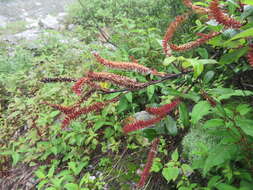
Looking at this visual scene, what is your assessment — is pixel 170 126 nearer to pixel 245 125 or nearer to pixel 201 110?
pixel 201 110

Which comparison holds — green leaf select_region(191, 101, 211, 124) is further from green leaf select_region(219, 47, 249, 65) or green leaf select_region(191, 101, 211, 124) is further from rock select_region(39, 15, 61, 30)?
rock select_region(39, 15, 61, 30)

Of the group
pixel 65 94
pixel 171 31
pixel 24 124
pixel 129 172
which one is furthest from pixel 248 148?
pixel 24 124

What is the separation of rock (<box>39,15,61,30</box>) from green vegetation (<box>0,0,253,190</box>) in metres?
3.57

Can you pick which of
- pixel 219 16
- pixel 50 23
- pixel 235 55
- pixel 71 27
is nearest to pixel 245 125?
pixel 235 55

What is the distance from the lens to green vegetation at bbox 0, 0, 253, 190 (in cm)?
84

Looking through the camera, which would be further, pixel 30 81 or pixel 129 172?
pixel 30 81

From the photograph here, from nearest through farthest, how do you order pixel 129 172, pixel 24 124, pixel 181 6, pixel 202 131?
pixel 202 131
pixel 129 172
pixel 24 124
pixel 181 6

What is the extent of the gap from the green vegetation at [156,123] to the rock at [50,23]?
3.57 metres

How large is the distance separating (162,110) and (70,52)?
11.4ft

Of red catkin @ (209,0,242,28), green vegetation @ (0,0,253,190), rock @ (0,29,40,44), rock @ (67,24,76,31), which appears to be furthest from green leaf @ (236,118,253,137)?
rock @ (67,24,76,31)

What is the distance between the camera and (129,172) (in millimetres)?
1807

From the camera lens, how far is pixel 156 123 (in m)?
0.84

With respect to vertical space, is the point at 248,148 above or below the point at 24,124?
above

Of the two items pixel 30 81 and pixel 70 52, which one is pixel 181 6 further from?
pixel 30 81
